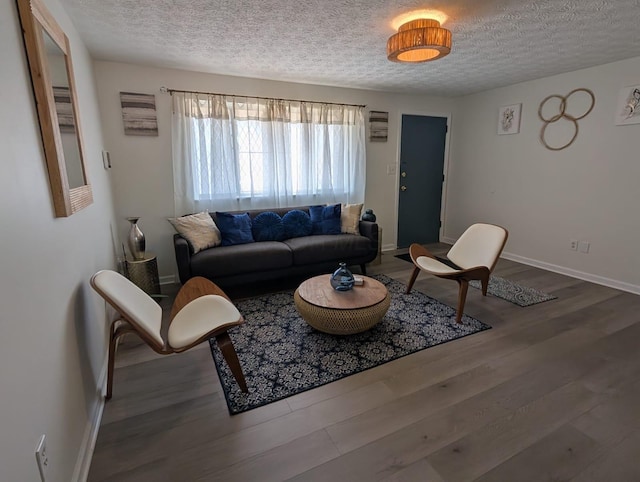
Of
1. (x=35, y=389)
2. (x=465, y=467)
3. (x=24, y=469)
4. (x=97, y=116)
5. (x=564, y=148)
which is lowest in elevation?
(x=465, y=467)

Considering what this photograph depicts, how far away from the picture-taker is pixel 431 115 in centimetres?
485

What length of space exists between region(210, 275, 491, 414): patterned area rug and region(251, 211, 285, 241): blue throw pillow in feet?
2.68

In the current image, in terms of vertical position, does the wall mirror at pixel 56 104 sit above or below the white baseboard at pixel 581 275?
above

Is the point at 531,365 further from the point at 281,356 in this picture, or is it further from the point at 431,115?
the point at 431,115

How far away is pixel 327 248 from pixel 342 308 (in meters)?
1.36

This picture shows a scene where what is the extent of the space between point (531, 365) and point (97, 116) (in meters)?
4.04

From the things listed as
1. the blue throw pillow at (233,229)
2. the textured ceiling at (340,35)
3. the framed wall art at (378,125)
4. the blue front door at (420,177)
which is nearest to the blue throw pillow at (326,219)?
the blue throw pillow at (233,229)

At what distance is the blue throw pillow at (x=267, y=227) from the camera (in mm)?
3623

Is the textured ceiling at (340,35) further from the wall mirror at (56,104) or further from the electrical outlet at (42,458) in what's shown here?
the electrical outlet at (42,458)

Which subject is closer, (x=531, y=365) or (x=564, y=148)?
(x=531, y=365)

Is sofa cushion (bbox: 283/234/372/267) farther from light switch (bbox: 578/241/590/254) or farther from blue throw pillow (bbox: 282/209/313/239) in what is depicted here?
light switch (bbox: 578/241/590/254)

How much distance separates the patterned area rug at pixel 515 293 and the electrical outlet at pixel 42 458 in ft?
11.2

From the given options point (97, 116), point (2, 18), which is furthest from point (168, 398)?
point (97, 116)

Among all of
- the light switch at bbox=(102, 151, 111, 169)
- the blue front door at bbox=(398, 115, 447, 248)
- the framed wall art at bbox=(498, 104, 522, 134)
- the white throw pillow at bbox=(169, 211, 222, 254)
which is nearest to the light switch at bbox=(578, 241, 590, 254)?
the framed wall art at bbox=(498, 104, 522, 134)
